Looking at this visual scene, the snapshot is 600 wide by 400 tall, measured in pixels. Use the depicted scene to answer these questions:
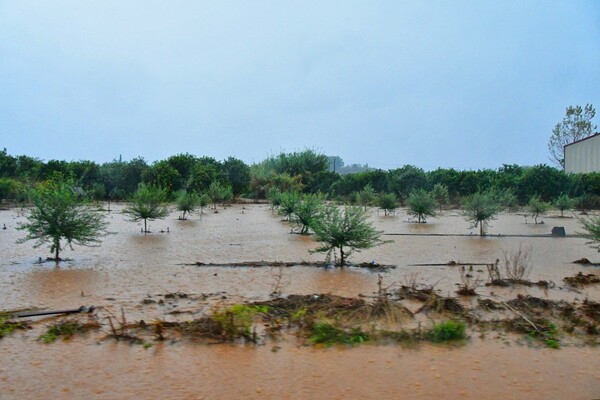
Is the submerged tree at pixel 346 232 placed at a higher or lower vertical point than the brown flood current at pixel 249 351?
higher

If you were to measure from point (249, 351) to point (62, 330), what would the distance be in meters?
2.47

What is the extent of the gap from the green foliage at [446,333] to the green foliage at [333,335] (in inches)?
32.8

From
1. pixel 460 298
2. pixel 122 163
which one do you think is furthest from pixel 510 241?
pixel 122 163

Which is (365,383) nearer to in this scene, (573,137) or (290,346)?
(290,346)

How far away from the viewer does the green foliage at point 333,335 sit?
702cm

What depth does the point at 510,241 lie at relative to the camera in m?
18.2

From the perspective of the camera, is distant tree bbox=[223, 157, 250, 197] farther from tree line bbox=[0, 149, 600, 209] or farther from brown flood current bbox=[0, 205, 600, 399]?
brown flood current bbox=[0, 205, 600, 399]

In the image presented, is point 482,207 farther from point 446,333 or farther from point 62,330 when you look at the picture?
point 62,330

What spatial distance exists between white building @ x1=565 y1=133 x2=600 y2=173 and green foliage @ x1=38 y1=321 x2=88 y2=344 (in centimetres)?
4099

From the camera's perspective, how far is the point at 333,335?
7117mm

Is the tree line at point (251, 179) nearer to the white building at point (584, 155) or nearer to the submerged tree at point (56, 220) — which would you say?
the white building at point (584, 155)

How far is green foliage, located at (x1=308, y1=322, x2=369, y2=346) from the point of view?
702 centimetres

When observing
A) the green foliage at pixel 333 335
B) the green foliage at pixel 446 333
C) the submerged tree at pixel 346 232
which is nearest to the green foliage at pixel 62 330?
the green foliage at pixel 333 335

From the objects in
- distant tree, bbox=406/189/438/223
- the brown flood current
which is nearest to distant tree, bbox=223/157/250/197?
distant tree, bbox=406/189/438/223
